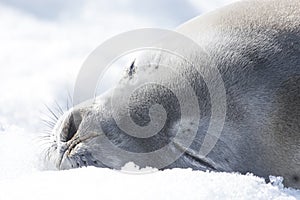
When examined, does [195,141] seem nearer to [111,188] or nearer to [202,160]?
[202,160]

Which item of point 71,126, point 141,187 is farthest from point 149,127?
point 141,187

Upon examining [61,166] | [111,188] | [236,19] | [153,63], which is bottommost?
[111,188]

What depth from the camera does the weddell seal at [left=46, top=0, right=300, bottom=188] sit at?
9.43ft

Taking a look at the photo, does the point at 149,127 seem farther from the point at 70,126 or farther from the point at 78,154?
the point at 70,126

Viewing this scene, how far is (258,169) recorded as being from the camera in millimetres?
2918

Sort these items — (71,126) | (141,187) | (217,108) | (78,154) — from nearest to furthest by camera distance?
(141,187) → (217,108) → (78,154) → (71,126)

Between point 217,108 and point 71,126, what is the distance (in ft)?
2.46

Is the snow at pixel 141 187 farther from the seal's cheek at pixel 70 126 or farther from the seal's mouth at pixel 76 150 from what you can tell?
the seal's cheek at pixel 70 126

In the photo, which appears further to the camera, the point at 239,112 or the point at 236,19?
the point at 236,19

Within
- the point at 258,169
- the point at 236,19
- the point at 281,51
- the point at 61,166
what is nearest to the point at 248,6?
the point at 236,19

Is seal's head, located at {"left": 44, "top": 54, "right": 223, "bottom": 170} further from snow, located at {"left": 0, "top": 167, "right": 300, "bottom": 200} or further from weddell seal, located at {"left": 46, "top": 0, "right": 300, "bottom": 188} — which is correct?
snow, located at {"left": 0, "top": 167, "right": 300, "bottom": 200}

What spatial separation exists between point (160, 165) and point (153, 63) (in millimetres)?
505

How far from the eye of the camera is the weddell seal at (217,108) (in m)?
2.88

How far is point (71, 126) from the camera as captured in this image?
3250 mm
